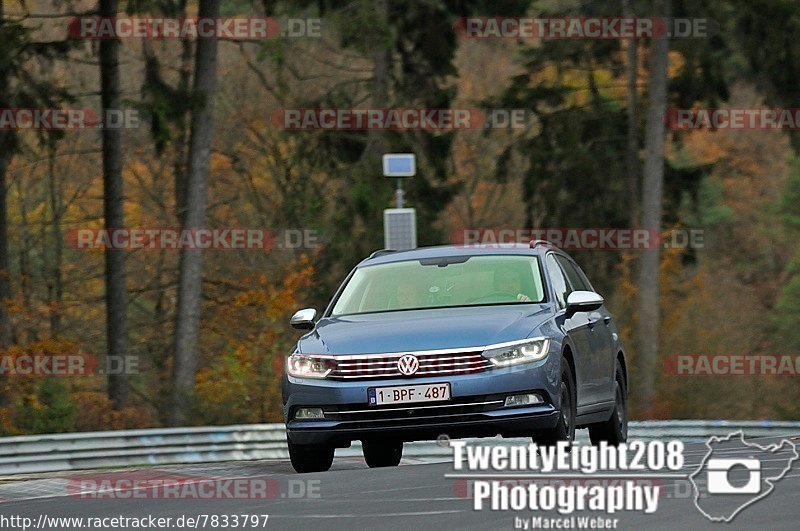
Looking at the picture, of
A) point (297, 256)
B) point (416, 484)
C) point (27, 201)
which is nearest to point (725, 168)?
point (297, 256)

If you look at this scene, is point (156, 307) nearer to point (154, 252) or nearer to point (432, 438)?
point (154, 252)

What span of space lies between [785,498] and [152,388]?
29191mm

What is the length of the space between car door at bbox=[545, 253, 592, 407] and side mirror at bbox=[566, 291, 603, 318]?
8 centimetres

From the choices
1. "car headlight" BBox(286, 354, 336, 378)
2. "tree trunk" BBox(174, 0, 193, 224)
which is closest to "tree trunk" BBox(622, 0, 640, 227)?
"tree trunk" BBox(174, 0, 193, 224)

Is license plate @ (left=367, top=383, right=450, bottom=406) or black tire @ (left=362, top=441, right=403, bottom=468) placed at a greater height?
license plate @ (left=367, top=383, right=450, bottom=406)

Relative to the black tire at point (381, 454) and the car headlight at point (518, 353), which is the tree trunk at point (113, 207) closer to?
the black tire at point (381, 454)

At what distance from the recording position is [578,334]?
12906 millimetres

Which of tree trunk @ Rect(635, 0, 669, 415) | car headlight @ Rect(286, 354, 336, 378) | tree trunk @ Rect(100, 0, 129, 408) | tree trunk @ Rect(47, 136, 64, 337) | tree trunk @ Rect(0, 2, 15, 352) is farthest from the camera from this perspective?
tree trunk @ Rect(47, 136, 64, 337)

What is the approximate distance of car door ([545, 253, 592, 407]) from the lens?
12656 millimetres

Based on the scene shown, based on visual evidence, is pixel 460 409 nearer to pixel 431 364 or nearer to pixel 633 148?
pixel 431 364

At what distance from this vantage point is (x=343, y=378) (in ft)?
39.1

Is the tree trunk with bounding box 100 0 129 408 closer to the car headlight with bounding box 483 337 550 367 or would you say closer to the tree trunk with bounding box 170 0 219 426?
the tree trunk with bounding box 170 0 219 426

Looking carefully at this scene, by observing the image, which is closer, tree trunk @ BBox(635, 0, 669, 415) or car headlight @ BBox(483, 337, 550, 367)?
car headlight @ BBox(483, 337, 550, 367)

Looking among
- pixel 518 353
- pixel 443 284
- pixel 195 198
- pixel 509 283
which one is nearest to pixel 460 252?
pixel 443 284
